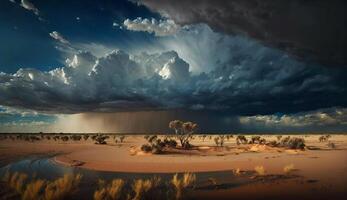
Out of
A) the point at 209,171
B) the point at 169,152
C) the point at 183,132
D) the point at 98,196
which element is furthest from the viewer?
the point at 183,132

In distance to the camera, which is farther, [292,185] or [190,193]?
[292,185]

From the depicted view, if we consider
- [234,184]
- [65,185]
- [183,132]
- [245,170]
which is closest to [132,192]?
[65,185]

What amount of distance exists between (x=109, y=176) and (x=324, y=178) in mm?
13875

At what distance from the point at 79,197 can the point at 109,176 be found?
692 centimetres

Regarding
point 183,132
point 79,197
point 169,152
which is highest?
point 183,132

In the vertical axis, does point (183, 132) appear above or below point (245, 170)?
above

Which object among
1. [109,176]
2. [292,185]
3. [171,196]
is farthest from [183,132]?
[171,196]

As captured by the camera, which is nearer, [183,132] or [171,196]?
[171,196]

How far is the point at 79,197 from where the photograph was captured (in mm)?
13836

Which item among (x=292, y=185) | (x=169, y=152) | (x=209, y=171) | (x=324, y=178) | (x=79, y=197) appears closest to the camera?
(x=79, y=197)

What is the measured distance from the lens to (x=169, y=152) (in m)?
38.2

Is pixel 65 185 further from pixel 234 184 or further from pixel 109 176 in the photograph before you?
pixel 234 184

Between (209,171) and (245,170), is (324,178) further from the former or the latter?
(209,171)

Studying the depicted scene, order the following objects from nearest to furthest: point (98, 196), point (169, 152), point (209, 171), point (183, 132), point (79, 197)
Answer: point (98, 196) → point (79, 197) → point (209, 171) → point (169, 152) → point (183, 132)
